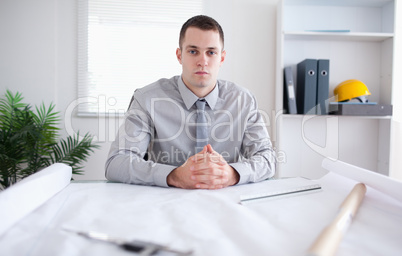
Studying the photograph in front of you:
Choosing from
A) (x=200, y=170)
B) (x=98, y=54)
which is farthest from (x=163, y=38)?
(x=200, y=170)

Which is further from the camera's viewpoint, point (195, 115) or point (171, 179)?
point (195, 115)

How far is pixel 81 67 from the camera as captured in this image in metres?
2.74

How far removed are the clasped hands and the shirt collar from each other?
496 mm

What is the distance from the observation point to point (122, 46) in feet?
9.05

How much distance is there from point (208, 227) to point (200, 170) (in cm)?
46

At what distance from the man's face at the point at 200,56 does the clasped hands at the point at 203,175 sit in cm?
56

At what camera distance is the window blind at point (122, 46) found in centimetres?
273

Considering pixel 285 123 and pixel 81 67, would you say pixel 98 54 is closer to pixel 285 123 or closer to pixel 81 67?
pixel 81 67

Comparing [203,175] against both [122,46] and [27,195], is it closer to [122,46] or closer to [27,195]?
[27,195]

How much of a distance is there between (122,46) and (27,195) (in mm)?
2280

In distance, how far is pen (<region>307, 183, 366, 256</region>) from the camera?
0.47 meters

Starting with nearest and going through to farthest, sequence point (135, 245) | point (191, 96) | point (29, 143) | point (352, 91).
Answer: point (135, 245), point (191, 96), point (29, 143), point (352, 91)

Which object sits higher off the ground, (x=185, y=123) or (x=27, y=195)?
(x=185, y=123)

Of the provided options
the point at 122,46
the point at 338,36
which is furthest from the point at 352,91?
the point at 122,46
